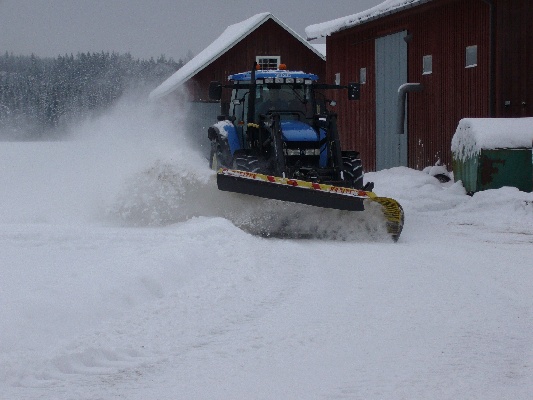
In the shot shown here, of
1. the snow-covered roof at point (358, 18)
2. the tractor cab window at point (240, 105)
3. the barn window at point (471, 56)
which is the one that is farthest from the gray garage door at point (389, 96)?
the tractor cab window at point (240, 105)

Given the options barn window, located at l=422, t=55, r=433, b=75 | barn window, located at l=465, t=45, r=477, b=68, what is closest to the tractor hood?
barn window, located at l=465, t=45, r=477, b=68

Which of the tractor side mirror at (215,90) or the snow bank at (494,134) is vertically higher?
the tractor side mirror at (215,90)

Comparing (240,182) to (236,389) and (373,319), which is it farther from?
(236,389)

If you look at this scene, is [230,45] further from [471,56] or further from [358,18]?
[471,56]

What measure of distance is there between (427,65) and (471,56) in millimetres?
2339

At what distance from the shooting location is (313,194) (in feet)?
35.7

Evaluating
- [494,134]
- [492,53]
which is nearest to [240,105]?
[494,134]

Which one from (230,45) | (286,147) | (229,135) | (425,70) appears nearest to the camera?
(286,147)

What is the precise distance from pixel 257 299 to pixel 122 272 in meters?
1.27

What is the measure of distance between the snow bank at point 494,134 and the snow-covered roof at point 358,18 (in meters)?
6.06

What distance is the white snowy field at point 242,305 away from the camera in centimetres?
484

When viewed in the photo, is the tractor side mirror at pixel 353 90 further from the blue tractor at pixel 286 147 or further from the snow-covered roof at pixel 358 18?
the snow-covered roof at pixel 358 18

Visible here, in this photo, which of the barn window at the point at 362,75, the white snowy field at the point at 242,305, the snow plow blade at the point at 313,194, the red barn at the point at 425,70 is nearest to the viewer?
the white snowy field at the point at 242,305

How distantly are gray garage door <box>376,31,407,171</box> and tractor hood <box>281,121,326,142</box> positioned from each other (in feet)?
36.9
